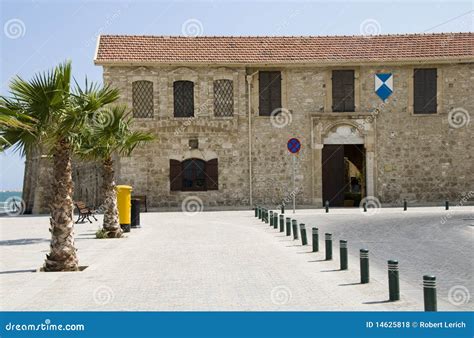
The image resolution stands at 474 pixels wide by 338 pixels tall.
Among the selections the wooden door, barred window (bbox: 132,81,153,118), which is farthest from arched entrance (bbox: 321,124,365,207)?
barred window (bbox: 132,81,153,118)

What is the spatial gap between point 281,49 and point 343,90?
12.4ft

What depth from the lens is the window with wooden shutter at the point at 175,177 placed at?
31656 mm

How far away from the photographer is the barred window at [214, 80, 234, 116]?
3203 centimetres

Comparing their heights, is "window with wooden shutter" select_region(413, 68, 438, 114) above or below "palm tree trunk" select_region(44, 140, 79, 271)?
above

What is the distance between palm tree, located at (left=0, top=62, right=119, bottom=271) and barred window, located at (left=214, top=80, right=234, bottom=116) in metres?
19.0

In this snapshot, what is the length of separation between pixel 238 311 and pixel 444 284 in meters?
3.63

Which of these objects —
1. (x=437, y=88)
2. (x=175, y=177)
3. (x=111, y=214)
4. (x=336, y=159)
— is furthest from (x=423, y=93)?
(x=111, y=214)

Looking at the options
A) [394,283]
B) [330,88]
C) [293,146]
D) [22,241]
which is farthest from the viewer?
[330,88]

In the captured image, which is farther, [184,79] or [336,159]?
[336,159]

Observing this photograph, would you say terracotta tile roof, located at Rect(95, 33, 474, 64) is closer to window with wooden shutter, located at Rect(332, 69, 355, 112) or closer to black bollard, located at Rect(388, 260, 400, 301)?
window with wooden shutter, located at Rect(332, 69, 355, 112)

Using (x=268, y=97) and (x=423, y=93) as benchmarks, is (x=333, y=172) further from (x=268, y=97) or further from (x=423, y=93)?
(x=423, y=93)

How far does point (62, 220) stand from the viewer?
12.5 m

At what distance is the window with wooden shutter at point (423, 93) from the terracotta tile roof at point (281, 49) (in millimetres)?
973

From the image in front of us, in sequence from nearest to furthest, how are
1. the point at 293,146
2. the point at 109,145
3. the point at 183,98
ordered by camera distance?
1. the point at 109,145
2. the point at 293,146
3. the point at 183,98
